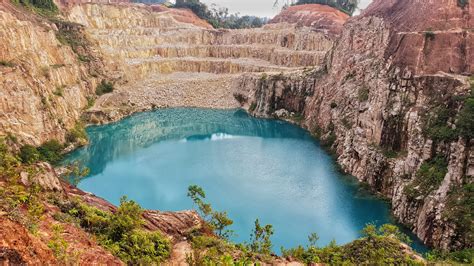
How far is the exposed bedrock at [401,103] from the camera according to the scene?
29719 millimetres

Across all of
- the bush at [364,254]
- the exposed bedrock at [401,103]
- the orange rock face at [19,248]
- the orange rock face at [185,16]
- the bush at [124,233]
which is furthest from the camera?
the orange rock face at [185,16]

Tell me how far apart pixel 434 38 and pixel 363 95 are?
9324 mm

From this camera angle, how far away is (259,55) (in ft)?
277

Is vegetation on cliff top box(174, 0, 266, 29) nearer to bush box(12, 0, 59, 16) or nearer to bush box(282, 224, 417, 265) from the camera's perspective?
bush box(12, 0, 59, 16)

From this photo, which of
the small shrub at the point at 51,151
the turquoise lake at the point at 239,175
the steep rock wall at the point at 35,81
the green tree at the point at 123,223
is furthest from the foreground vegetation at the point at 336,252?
the steep rock wall at the point at 35,81

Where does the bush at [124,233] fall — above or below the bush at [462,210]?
above

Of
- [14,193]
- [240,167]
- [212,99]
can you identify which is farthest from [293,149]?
[14,193]

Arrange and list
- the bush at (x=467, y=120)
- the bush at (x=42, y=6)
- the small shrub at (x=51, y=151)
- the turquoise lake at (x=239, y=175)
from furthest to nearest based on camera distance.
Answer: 1. the bush at (x=42, y=6)
2. the small shrub at (x=51, y=151)
3. the turquoise lake at (x=239, y=175)
4. the bush at (x=467, y=120)

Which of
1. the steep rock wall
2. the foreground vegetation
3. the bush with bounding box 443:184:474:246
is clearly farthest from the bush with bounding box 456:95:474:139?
the steep rock wall

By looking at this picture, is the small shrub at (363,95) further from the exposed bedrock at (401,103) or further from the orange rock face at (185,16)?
the orange rock face at (185,16)

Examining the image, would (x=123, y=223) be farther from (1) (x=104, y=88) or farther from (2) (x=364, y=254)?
(1) (x=104, y=88)

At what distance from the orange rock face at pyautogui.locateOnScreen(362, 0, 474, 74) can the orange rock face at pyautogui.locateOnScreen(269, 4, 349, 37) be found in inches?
1426

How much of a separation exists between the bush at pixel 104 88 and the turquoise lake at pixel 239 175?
7680 millimetres

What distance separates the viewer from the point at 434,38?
4075 cm
